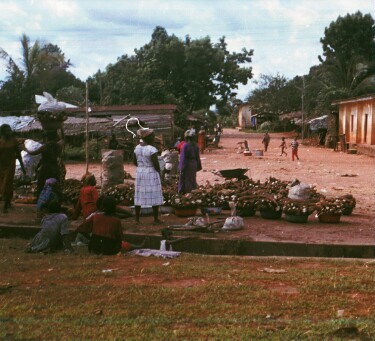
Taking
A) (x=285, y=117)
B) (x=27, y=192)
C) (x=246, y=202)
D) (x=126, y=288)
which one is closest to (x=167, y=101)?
(x=285, y=117)

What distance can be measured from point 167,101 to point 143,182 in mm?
35069

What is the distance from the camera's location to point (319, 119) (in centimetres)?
4441

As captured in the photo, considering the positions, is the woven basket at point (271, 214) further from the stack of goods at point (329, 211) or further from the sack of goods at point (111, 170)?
the sack of goods at point (111, 170)

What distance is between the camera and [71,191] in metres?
11.5

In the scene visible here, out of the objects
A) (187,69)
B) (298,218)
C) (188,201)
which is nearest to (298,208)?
(298,218)

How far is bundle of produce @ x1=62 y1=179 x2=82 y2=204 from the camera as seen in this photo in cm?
1113

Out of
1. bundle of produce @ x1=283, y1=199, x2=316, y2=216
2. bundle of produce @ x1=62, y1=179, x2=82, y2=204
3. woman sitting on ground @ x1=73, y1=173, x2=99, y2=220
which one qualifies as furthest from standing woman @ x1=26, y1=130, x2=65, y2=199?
bundle of produce @ x1=283, y1=199, x2=316, y2=216

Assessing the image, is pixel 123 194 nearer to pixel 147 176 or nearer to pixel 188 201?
pixel 188 201

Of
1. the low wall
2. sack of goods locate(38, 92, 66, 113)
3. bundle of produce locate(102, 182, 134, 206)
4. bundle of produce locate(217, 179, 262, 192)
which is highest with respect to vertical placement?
sack of goods locate(38, 92, 66, 113)

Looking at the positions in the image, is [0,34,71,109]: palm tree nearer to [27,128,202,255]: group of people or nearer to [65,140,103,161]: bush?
[65,140,103,161]: bush

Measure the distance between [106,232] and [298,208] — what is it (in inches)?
139

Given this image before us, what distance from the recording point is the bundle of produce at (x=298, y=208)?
9.34 metres

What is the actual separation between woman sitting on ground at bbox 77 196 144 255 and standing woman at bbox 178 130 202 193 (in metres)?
3.54

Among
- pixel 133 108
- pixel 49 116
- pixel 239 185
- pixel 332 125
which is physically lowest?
pixel 239 185
